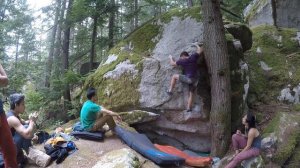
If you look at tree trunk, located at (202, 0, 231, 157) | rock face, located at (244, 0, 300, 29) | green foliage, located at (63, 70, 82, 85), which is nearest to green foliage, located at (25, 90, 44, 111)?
green foliage, located at (63, 70, 82, 85)

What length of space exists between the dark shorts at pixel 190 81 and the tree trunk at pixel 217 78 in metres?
0.48

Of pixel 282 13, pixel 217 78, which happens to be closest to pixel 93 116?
pixel 217 78

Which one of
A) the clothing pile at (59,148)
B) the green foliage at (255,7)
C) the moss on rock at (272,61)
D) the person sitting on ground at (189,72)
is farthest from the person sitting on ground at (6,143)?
the green foliage at (255,7)

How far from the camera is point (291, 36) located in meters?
12.4

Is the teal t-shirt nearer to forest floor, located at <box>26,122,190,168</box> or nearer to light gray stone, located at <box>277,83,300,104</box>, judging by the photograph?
forest floor, located at <box>26,122,190,168</box>

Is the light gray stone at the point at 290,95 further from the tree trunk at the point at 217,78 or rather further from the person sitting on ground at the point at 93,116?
the person sitting on ground at the point at 93,116

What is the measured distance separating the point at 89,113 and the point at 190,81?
285cm

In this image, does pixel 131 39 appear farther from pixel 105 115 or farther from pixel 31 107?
pixel 31 107

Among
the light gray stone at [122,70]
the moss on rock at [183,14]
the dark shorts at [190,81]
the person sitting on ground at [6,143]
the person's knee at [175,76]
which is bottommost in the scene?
the person sitting on ground at [6,143]

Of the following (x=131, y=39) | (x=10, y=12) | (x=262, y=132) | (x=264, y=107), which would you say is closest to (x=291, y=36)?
(x=264, y=107)

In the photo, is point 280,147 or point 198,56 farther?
point 198,56

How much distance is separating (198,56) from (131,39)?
2788 millimetres

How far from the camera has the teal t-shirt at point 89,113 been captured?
26.7ft

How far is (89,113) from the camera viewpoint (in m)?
8.20
